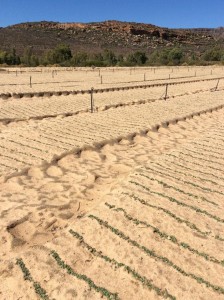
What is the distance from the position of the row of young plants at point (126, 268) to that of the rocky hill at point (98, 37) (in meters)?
71.2

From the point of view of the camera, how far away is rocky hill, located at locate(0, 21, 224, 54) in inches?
3243

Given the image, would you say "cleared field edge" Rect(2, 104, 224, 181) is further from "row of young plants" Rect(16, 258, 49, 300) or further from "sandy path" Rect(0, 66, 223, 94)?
"sandy path" Rect(0, 66, 223, 94)

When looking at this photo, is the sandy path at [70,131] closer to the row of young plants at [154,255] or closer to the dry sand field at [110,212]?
the dry sand field at [110,212]

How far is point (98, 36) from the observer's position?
103m

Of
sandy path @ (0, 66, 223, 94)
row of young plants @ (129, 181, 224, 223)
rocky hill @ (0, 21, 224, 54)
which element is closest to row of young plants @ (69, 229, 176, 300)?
row of young plants @ (129, 181, 224, 223)

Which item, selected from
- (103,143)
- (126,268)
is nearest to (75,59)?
(103,143)

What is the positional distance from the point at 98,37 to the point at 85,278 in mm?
102964

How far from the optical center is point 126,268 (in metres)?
4.50

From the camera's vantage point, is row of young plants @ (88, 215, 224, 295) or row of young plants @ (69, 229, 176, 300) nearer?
row of young plants @ (69, 229, 176, 300)

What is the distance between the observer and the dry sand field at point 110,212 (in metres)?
4.31

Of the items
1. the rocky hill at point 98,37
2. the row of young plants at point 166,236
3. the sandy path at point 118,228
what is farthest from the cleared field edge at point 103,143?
the rocky hill at point 98,37

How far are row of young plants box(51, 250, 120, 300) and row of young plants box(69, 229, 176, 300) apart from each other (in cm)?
39

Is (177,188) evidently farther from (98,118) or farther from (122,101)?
(122,101)

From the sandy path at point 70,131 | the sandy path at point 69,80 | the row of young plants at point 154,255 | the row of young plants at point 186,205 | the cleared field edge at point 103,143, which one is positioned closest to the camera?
the row of young plants at point 154,255
